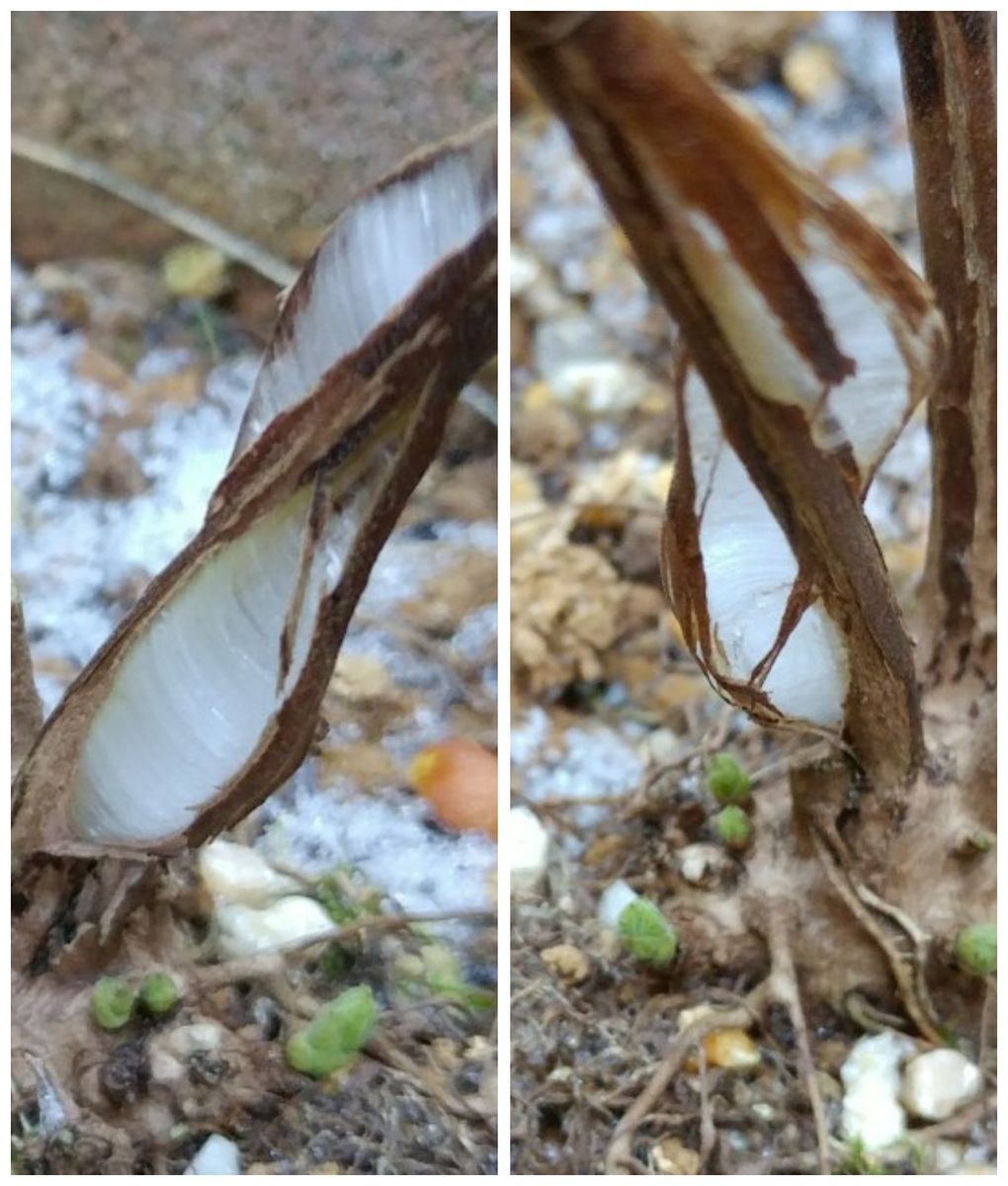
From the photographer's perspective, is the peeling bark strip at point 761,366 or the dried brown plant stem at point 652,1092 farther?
the dried brown plant stem at point 652,1092

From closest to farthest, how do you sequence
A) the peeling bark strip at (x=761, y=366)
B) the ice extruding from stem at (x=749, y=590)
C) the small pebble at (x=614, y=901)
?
1. the peeling bark strip at (x=761, y=366)
2. the ice extruding from stem at (x=749, y=590)
3. the small pebble at (x=614, y=901)

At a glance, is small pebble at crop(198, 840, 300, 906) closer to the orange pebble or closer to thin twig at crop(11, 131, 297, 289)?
the orange pebble

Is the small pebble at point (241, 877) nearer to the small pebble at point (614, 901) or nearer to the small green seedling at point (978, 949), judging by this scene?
the small pebble at point (614, 901)

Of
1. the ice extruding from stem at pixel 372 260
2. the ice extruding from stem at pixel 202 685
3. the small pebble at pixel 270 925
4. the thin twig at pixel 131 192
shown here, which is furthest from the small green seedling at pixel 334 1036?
the thin twig at pixel 131 192

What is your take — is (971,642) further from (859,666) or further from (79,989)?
(79,989)

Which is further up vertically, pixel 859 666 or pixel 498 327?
pixel 498 327

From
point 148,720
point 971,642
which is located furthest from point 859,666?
point 148,720

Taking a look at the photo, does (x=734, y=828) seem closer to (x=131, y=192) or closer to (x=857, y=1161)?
(x=857, y=1161)
